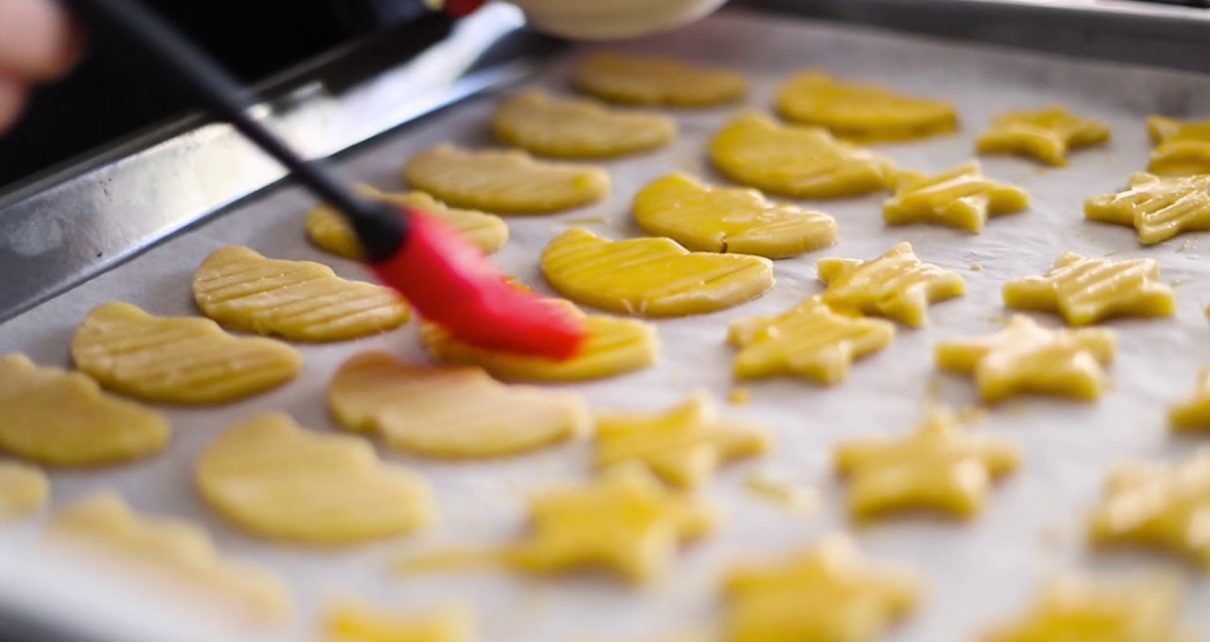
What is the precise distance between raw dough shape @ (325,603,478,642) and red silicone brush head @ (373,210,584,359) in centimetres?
38

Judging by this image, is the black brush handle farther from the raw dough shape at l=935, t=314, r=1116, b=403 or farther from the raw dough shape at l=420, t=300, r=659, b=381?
the raw dough shape at l=935, t=314, r=1116, b=403

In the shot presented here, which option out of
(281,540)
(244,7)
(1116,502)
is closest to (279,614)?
(281,540)

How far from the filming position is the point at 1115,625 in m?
0.98

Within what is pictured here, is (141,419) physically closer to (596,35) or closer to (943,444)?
(943,444)

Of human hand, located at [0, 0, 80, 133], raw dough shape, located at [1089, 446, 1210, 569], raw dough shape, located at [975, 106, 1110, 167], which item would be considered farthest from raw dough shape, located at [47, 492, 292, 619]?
raw dough shape, located at [975, 106, 1110, 167]

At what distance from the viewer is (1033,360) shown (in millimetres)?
1339

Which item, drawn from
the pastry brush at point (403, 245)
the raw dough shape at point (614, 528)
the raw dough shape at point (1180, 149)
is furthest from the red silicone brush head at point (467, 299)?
the raw dough shape at point (1180, 149)

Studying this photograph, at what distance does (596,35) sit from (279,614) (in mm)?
1218

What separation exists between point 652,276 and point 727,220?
0.19 metres

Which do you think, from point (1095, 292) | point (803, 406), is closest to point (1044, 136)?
point (1095, 292)

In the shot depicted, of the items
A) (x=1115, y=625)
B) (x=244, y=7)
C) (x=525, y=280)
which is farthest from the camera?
(x=244, y=7)

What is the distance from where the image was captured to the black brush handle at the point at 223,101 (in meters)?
1.24

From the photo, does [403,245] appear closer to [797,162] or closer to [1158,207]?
[797,162]

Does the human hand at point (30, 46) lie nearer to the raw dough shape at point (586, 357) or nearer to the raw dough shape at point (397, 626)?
the raw dough shape at point (586, 357)
